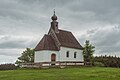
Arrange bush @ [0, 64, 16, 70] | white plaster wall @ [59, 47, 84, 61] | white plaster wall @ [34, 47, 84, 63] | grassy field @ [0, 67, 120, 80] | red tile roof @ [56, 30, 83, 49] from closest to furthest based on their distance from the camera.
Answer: grassy field @ [0, 67, 120, 80]
white plaster wall @ [34, 47, 84, 63]
white plaster wall @ [59, 47, 84, 61]
bush @ [0, 64, 16, 70]
red tile roof @ [56, 30, 83, 49]

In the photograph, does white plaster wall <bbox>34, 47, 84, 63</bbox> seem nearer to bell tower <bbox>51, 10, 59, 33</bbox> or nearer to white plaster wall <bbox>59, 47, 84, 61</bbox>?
white plaster wall <bbox>59, 47, 84, 61</bbox>

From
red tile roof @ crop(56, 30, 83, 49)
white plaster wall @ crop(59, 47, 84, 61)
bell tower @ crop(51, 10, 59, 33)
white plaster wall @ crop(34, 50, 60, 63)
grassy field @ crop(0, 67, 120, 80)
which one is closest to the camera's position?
grassy field @ crop(0, 67, 120, 80)

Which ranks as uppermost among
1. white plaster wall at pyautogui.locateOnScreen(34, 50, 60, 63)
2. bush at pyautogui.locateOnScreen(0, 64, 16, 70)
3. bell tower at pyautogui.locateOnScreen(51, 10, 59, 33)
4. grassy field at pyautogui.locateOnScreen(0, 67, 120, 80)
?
bell tower at pyautogui.locateOnScreen(51, 10, 59, 33)

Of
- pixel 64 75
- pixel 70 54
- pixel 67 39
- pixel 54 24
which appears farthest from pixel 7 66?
pixel 64 75

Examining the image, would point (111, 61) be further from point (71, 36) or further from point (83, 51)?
point (71, 36)

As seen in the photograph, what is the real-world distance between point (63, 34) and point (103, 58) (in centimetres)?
1480

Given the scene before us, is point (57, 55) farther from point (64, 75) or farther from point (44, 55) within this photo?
point (64, 75)

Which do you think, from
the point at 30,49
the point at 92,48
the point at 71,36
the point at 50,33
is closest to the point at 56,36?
the point at 50,33

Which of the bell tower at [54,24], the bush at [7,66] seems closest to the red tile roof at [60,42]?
the bell tower at [54,24]

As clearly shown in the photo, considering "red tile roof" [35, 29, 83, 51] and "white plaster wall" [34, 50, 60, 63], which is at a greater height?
"red tile roof" [35, 29, 83, 51]

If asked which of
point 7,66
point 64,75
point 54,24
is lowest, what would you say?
point 64,75

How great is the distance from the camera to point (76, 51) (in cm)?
6706

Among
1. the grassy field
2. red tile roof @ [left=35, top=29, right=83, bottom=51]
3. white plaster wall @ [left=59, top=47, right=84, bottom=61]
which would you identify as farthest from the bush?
the grassy field

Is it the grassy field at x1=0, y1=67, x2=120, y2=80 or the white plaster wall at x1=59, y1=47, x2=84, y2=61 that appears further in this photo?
the white plaster wall at x1=59, y1=47, x2=84, y2=61
